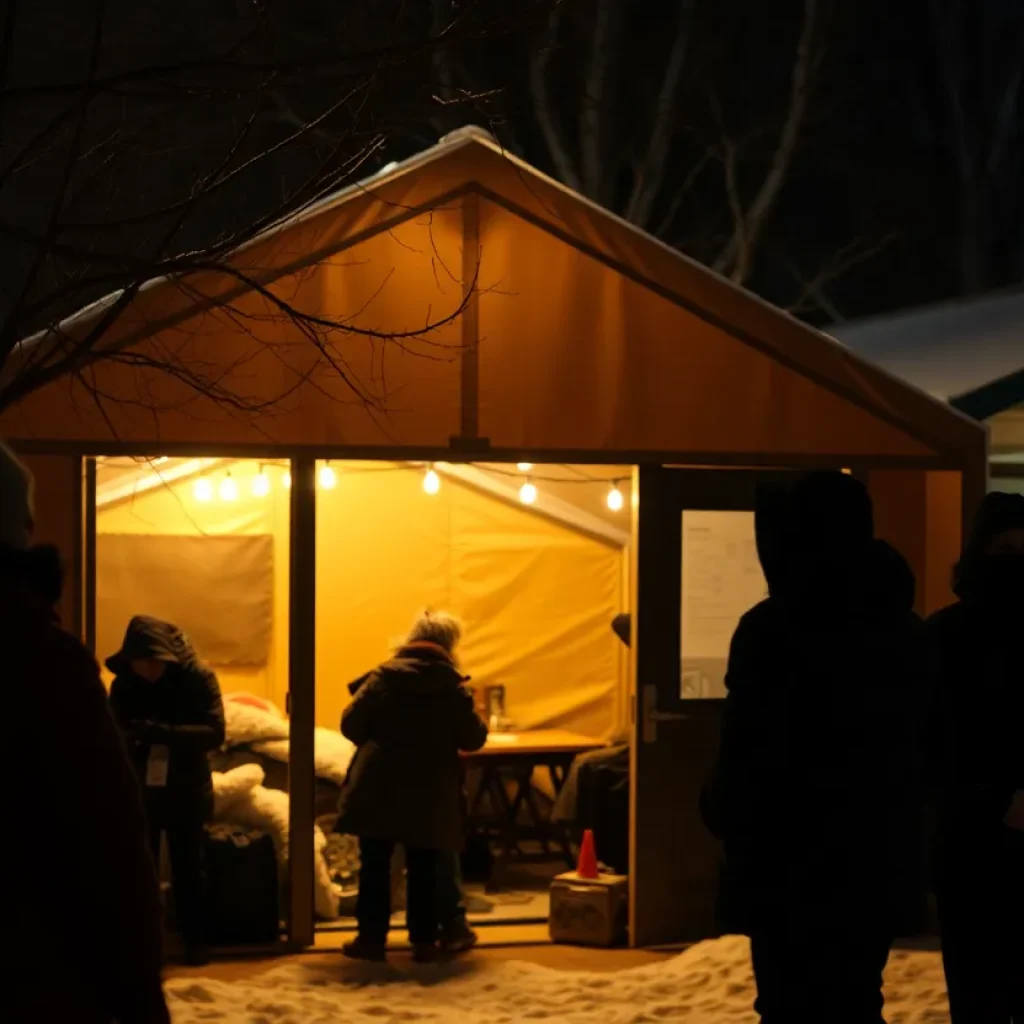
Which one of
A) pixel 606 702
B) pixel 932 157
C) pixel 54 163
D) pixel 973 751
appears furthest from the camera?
pixel 932 157

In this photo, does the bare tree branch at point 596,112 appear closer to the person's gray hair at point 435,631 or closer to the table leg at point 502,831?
the table leg at point 502,831

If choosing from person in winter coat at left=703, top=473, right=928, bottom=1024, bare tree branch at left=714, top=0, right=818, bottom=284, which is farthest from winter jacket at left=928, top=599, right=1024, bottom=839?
bare tree branch at left=714, top=0, right=818, bottom=284

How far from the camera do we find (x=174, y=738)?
6.26 meters

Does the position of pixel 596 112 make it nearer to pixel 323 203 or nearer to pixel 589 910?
pixel 323 203

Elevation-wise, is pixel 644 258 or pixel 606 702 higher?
pixel 644 258

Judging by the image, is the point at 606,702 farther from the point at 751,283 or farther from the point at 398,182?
the point at 751,283

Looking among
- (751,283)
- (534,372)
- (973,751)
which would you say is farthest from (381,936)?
(751,283)

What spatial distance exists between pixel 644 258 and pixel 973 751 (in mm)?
3293

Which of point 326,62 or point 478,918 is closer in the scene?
point 326,62

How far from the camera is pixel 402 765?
6.45 m

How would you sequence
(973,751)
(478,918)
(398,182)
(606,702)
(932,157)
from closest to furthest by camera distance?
(973,751)
(398,182)
(478,918)
(606,702)
(932,157)

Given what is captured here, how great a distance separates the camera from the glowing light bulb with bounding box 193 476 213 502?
28.6 feet

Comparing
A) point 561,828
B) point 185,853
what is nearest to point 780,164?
point 561,828

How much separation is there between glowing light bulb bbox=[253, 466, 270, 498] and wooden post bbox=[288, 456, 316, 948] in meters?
2.35
